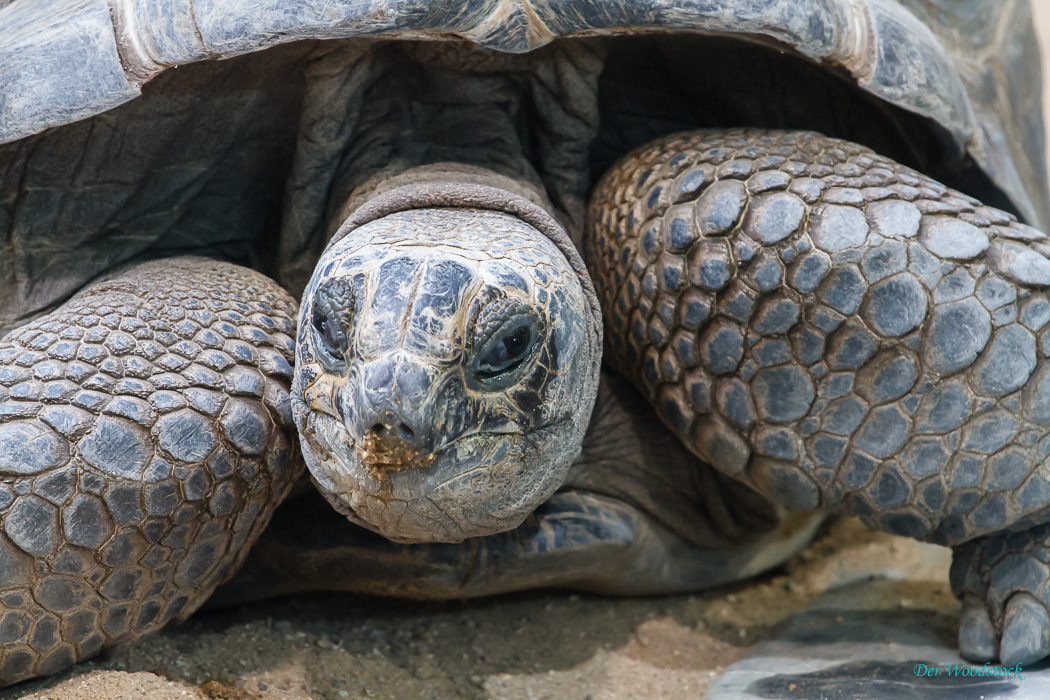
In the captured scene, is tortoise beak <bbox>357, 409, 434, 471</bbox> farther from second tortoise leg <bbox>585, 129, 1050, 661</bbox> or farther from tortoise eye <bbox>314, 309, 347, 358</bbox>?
second tortoise leg <bbox>585, 129, 1050, 661</bbox>

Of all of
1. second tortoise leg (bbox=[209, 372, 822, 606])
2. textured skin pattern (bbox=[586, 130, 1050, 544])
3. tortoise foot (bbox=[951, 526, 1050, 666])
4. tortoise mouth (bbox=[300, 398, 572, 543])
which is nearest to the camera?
tortoise mouth (bbox=[300, 398, 572, 543])

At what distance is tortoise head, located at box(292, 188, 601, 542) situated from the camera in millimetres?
1606

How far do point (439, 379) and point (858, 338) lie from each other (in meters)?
0.92

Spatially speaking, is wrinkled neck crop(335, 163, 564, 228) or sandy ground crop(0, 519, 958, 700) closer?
sandy ground crop(0, 519, 958, 700)

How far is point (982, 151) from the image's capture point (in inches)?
99.8

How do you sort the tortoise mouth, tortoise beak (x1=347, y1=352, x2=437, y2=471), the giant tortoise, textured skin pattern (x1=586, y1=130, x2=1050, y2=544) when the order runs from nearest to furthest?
tortoise beak (x1=347, y1=352, x2=437, y2=471) → the tortoise mouth → the giant tortoise → textured skin pattern (x1=586, y1=130, x2=1050, y2=544)

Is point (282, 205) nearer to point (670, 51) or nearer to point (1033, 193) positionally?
point (670, 51)

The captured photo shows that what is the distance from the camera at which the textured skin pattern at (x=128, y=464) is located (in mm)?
1792

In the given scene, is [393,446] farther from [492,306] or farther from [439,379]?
[492,306]

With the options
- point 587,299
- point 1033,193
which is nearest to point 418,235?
point 587,299

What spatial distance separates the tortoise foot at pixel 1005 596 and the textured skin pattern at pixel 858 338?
0.09m

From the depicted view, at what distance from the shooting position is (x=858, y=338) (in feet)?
6.60

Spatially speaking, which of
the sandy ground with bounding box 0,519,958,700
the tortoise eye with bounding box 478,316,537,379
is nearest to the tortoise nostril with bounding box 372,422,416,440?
the tortoise eye with bounding box 478,316,537,379

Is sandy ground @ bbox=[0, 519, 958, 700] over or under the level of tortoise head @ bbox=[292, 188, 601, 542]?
under
